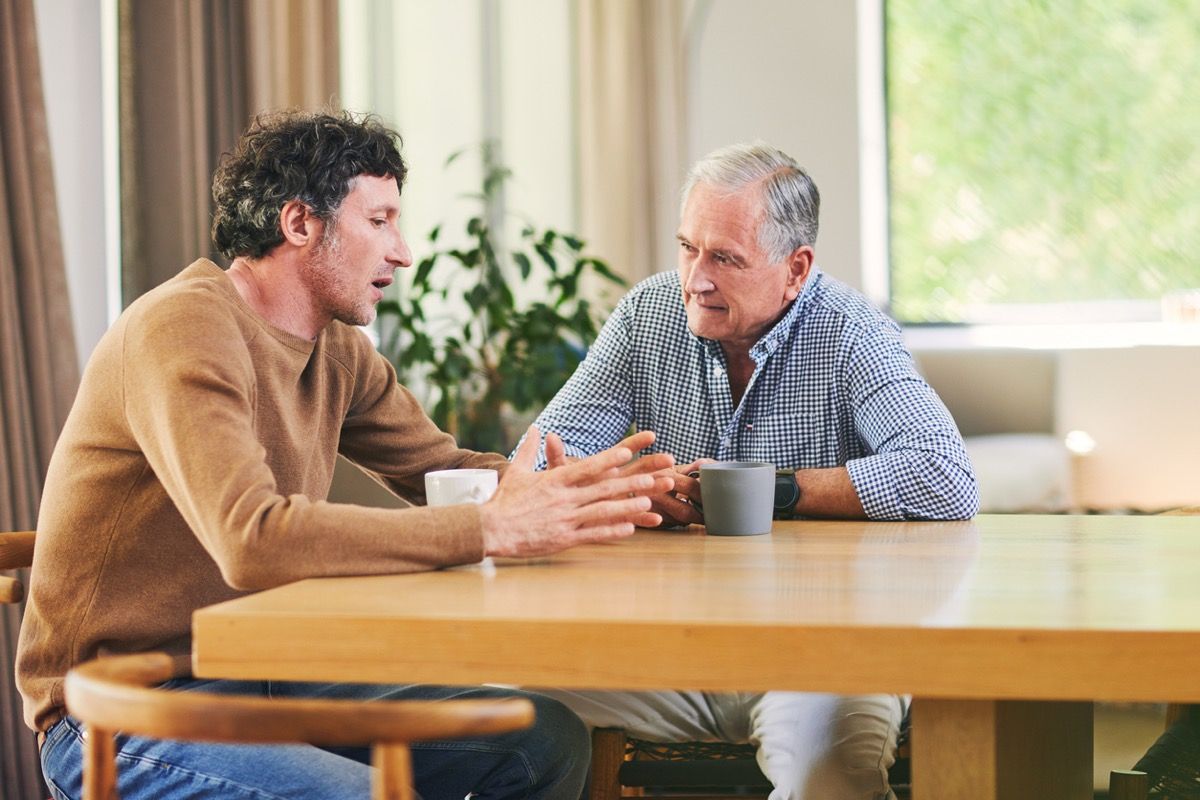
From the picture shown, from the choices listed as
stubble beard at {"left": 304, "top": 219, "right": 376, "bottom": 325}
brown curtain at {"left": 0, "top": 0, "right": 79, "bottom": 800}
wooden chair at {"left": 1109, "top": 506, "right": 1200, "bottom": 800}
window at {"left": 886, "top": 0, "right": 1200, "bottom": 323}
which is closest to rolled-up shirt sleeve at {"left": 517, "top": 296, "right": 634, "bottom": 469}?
stubble beard at {"left": 304, "top": 219, "right": 376, "bottom": 325}

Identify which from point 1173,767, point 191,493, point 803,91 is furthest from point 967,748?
point 803,91

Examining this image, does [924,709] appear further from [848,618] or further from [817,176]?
[817,176]

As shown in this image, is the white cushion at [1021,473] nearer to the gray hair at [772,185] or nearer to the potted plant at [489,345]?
the potted plant at [489,345]

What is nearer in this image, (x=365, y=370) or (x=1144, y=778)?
(x=1144, y=778)

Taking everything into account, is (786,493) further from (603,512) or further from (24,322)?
(24,322)

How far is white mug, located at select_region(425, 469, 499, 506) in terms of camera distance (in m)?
1.50

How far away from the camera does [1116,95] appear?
5125 millimetres

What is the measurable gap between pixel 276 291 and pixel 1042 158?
425 cm

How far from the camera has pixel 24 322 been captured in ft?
8.98

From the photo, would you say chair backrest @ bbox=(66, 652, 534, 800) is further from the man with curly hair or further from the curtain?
the curtain

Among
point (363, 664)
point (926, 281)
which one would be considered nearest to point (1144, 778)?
point (363, 664)

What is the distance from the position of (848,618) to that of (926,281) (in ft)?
14.5

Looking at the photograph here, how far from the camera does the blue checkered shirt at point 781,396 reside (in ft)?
6.11

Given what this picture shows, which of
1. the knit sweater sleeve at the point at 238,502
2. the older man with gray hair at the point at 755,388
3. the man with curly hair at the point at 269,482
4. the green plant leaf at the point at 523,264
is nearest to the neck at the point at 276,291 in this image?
the man with curly hair at the point at 269,482
